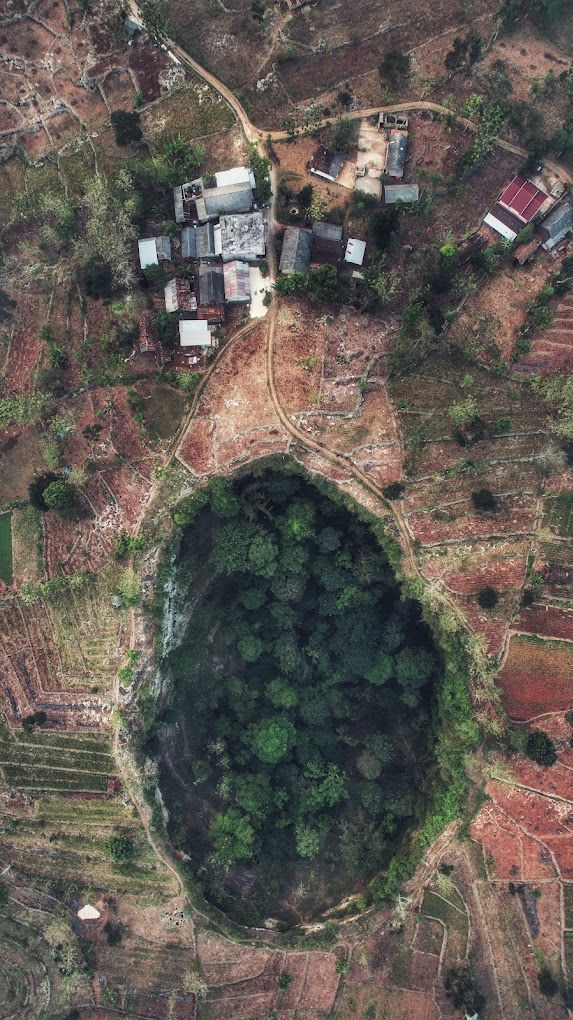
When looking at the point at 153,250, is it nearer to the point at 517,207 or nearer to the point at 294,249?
the point at 294,249

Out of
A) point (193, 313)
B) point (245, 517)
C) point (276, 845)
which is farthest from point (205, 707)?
point (193, 313)

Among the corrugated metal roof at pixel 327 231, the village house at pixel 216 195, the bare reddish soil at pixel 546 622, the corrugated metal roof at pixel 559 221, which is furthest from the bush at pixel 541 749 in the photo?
the village house at pixel 216 195

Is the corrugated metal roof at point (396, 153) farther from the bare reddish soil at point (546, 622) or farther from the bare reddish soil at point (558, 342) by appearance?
the bare reddish soil at point (546, 622)

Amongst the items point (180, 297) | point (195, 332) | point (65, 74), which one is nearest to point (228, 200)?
point (180, 297)

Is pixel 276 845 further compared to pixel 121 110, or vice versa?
pixel 276 845

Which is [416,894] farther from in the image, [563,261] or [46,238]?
[46,238]

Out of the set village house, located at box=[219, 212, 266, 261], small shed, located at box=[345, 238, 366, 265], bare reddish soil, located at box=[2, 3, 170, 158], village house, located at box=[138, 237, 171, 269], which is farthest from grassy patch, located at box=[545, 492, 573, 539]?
bare reddish soil, located at box=[2, 3, 170, 158]
